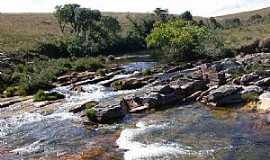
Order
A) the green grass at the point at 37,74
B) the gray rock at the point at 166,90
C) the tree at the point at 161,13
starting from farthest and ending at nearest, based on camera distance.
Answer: the tree at the point at 161,13
the green grass at the point at 37,74
the gray rock at the point at 166,90

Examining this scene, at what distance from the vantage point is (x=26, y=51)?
103 meters

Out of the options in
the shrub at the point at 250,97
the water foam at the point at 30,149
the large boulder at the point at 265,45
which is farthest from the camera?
the large boulder at the point at 265,45

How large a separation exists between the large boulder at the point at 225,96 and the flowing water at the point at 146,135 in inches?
57.9

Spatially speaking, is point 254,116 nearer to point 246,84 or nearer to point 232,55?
point 246,84

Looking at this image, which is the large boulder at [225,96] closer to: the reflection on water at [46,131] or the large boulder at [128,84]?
the reflection on water at [46,131]

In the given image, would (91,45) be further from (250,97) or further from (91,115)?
(250,97)

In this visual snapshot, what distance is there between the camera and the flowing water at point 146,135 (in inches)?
1288

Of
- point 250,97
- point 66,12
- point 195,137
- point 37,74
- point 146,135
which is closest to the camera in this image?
point 195,137

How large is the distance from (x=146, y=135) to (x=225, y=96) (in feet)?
44.4

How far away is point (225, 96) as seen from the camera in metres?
47.7

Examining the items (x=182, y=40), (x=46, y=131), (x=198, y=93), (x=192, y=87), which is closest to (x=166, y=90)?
(x=198, y=93)

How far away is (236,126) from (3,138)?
813 inches

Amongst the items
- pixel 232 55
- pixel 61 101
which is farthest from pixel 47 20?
pixel 61 101

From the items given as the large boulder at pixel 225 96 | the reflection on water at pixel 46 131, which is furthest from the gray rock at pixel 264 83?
the reflection on water at pixel 46 131
